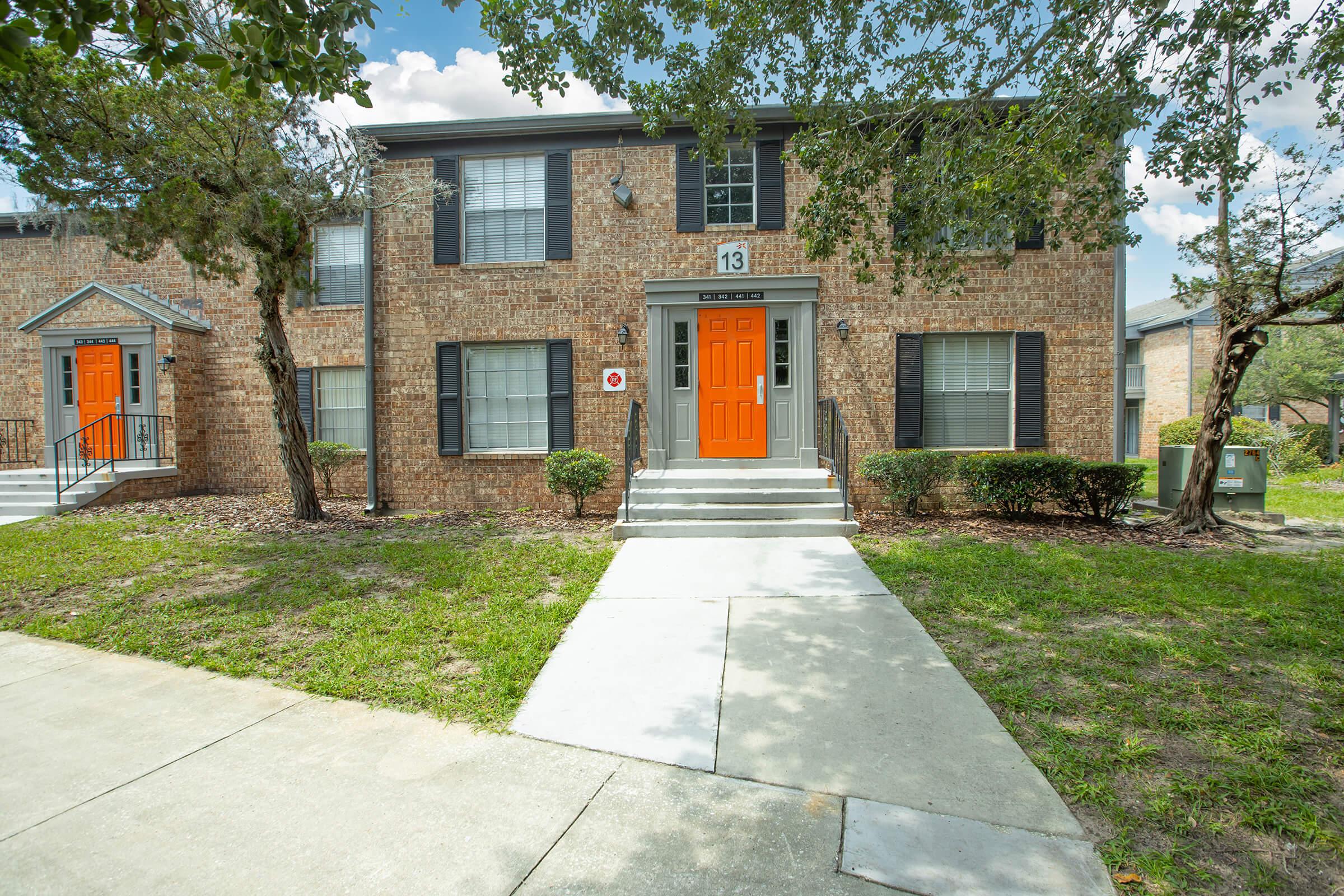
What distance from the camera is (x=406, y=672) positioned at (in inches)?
148

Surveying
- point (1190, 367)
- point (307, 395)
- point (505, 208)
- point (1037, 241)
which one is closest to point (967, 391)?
point (1037, 241)

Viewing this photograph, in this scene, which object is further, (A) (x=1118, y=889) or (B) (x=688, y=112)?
(B) (x=688, y=112)

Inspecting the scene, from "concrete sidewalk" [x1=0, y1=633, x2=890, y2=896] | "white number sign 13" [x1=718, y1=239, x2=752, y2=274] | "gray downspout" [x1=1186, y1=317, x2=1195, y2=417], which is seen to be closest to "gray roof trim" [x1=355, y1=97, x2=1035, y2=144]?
"white number sign 13" [x1=718, y1=239, x2=752, y2=274]

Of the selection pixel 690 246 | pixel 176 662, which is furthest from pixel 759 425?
pixel 176 662

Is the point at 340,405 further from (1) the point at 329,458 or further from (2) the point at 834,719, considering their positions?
(2) the point at 834,719

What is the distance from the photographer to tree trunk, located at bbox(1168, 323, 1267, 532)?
739cm

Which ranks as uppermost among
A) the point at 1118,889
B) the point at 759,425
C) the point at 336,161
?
the point at 336,161

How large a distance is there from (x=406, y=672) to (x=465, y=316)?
6.60 meters

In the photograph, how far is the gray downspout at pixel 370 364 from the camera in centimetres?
931

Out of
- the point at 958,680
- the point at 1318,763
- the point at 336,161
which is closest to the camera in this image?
the point at 1318,763

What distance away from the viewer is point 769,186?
8898mm

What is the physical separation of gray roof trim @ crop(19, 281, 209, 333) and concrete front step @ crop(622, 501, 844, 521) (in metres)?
8.44

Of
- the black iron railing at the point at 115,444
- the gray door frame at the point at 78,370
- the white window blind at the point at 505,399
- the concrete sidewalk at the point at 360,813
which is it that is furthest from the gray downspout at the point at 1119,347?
the gray door frame at the point at 78,370

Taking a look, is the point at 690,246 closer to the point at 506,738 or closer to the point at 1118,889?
the point at 506,738
